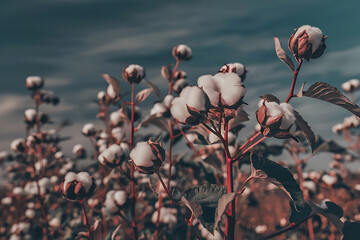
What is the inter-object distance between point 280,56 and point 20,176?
3.51 metres

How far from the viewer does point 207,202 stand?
0.73 meters

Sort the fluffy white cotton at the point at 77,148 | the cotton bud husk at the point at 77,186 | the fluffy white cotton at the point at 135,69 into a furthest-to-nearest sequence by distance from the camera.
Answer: the fluffy white cotton at the point at 77,148 → the fluffy white cotton at the point at 135,69 → the cotton bud husk at the point at 77,186

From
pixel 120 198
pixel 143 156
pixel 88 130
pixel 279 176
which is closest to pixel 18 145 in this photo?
pixel 88 130

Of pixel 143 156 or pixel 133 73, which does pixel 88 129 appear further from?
pixel 143 156

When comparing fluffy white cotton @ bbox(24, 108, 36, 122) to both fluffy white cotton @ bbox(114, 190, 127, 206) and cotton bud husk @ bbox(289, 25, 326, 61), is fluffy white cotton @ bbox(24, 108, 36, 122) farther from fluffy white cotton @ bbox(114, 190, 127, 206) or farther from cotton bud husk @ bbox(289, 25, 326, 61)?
cotton bud husk @ bbox(289, 25, 326, 61)

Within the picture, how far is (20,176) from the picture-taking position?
359 centimetres

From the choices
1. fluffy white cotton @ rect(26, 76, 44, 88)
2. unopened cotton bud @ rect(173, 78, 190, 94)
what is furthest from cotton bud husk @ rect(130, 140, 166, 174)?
fluffy white cotton @ rect(26, 76, 44, 88)

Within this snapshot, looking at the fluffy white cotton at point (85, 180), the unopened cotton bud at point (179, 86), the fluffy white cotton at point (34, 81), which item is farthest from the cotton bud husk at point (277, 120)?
the fluffy white cotton at point (34, 81)

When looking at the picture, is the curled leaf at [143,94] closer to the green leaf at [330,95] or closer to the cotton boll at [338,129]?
the green leaf at [330,95]

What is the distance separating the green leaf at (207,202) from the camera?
66 cm

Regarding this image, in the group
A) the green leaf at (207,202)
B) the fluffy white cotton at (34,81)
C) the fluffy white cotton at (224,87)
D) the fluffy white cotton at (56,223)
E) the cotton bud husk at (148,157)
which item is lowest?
the fluffy white cotton at (56,223)

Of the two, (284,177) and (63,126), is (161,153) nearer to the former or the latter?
(284,177)

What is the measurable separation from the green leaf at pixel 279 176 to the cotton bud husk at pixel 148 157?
0.22 m

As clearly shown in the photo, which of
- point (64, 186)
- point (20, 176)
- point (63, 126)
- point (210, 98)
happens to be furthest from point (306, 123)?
point (20, 176)
